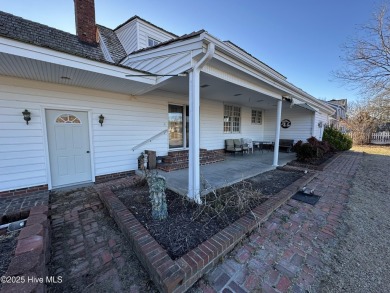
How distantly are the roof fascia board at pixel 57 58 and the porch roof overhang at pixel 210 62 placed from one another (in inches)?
28.3

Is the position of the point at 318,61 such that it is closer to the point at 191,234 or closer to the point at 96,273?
the point at 191,234

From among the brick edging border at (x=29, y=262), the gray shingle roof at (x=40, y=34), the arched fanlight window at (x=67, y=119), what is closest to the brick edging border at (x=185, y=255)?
the brick edging border at (x=29, y=262)

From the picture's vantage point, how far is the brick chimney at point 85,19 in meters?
4.96

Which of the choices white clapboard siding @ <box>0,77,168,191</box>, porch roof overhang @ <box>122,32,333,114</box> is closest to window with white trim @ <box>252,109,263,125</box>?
porch roof overhang @ <box>122,32,333,114</box>

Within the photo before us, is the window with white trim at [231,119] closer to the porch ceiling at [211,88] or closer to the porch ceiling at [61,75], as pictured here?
the porch ceiling at [211,88]

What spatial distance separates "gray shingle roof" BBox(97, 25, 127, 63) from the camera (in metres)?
5.62

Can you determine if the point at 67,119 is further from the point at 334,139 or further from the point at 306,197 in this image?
the point at 334,139

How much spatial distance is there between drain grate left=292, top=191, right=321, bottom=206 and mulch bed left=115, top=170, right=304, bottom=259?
1.25ft

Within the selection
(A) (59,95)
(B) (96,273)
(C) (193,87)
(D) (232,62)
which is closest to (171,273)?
(B) (96,273)

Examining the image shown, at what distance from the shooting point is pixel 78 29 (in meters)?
5.11

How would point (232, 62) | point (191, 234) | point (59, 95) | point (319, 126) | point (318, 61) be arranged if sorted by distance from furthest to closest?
point (318, 61) < point (319, 126) < point (59, 95) < point (232, 62) < point (191, 234)

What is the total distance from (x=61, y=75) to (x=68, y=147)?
1.82 metres

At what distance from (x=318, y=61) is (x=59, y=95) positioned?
48.5ft

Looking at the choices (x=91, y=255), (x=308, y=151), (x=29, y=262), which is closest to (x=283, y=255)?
(x=91, y=255)
